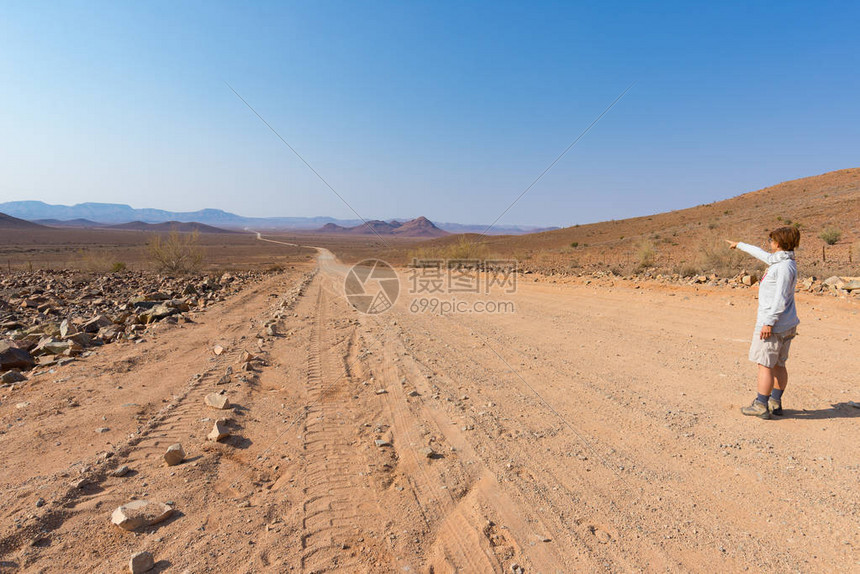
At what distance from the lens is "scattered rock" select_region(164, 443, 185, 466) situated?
325cm

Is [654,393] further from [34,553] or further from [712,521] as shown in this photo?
[34,553]

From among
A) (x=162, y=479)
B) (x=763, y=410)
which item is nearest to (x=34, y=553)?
(x=162, y=479)

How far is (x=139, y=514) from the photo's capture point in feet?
8.54

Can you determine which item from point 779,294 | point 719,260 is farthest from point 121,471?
point 719,260

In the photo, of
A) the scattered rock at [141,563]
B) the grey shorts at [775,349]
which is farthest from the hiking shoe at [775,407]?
the scattered rock at [141,563]

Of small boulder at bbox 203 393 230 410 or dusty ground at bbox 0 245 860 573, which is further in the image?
small boulder at bbox 203 393 230 410

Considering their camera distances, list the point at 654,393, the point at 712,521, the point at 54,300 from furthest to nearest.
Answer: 1. the point at 54,300
2. the point at 654,393
3. the point at 712,521

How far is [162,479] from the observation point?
3.06m

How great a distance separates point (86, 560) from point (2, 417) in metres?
2.93

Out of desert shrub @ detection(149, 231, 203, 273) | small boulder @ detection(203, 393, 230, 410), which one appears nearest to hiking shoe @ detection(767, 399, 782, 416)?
small boulder @ detection(203, 393, 230, 410)

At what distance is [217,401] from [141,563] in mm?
2295

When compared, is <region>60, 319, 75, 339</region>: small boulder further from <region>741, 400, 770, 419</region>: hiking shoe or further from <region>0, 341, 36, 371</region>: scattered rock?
<region>741, 400, 770, 419</region>: hiking shoe

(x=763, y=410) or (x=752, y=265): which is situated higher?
(x=752, y=265)

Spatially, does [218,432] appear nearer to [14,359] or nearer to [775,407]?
[14,359]
